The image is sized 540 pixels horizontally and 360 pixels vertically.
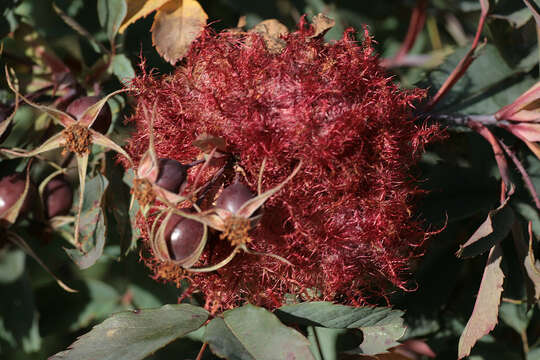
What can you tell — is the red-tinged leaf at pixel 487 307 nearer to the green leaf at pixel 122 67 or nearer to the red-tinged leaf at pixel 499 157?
the red-tinged leaf at pixel 499 157

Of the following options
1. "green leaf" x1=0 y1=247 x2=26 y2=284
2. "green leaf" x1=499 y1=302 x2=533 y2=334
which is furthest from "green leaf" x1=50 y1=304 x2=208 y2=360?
"green leaf" x1=499 y1=302 x2=533 y2=334

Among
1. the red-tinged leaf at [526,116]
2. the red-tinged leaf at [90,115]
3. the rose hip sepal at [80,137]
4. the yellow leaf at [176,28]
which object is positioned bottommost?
the rose hip sepal at [80,137]

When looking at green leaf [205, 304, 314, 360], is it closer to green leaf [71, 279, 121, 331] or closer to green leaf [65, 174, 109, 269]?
green leaf [65, 174, 109, 269]

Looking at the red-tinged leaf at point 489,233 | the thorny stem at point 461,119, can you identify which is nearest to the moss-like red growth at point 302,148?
the red-tinged leaf at point 489,233

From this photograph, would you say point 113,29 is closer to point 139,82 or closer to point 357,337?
point 139,82

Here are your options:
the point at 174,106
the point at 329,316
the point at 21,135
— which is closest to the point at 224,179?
the point at 174,106

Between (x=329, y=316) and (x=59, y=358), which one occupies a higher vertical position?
(x=329, y=316)

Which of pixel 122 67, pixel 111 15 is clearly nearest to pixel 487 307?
pixel 122 67
